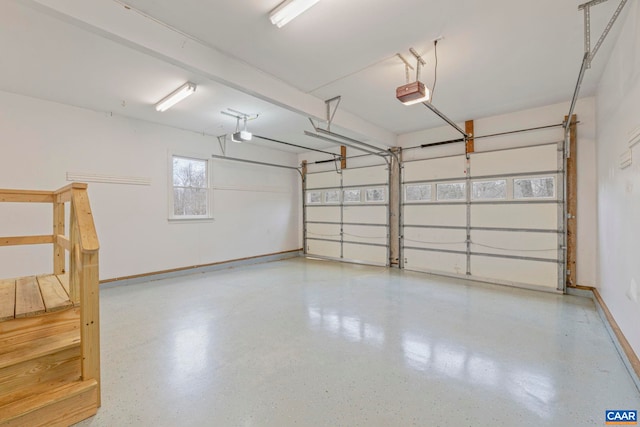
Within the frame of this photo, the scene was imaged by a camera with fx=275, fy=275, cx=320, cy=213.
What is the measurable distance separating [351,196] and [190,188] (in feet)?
12.7

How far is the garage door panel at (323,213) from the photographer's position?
24.8ft

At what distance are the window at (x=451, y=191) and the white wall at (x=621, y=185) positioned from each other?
1.97 meters

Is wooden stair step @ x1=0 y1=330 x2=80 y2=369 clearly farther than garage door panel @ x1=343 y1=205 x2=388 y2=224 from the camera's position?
No

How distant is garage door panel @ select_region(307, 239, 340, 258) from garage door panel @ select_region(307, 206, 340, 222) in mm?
653

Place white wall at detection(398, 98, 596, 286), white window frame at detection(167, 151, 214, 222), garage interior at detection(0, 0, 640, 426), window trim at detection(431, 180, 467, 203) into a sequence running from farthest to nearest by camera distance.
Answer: white window frame at detection(167, 151, 214, 222)
window trim at detection(431, 180, 467, 203)
white wall at detection(398, 98, 596, 286)
garage interior at detection(0, 0, 640, 426)

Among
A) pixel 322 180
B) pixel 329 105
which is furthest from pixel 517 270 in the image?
pixel 322 180

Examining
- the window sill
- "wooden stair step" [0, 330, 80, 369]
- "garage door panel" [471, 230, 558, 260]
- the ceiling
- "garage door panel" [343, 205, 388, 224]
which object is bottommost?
"wooden stair step" [0, 330, 80, 369]

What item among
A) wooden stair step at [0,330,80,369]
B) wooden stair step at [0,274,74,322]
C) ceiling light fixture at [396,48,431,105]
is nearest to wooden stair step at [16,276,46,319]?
wooden stair step at [0,274,74,322]

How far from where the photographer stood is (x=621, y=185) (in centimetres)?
271

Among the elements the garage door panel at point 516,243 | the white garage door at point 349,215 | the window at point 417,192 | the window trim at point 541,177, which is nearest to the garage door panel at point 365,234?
the white garage door at point 349,215

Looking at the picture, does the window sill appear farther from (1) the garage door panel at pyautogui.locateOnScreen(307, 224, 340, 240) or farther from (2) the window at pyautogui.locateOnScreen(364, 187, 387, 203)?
(2) the window at pyautogui.locateOnScreen(364, 187, 387, 203)

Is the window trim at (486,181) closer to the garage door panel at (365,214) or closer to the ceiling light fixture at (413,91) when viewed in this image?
the garage door panel at (365,214)

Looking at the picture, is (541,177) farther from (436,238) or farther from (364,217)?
(364,217)

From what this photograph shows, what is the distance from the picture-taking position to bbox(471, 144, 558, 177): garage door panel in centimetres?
454
